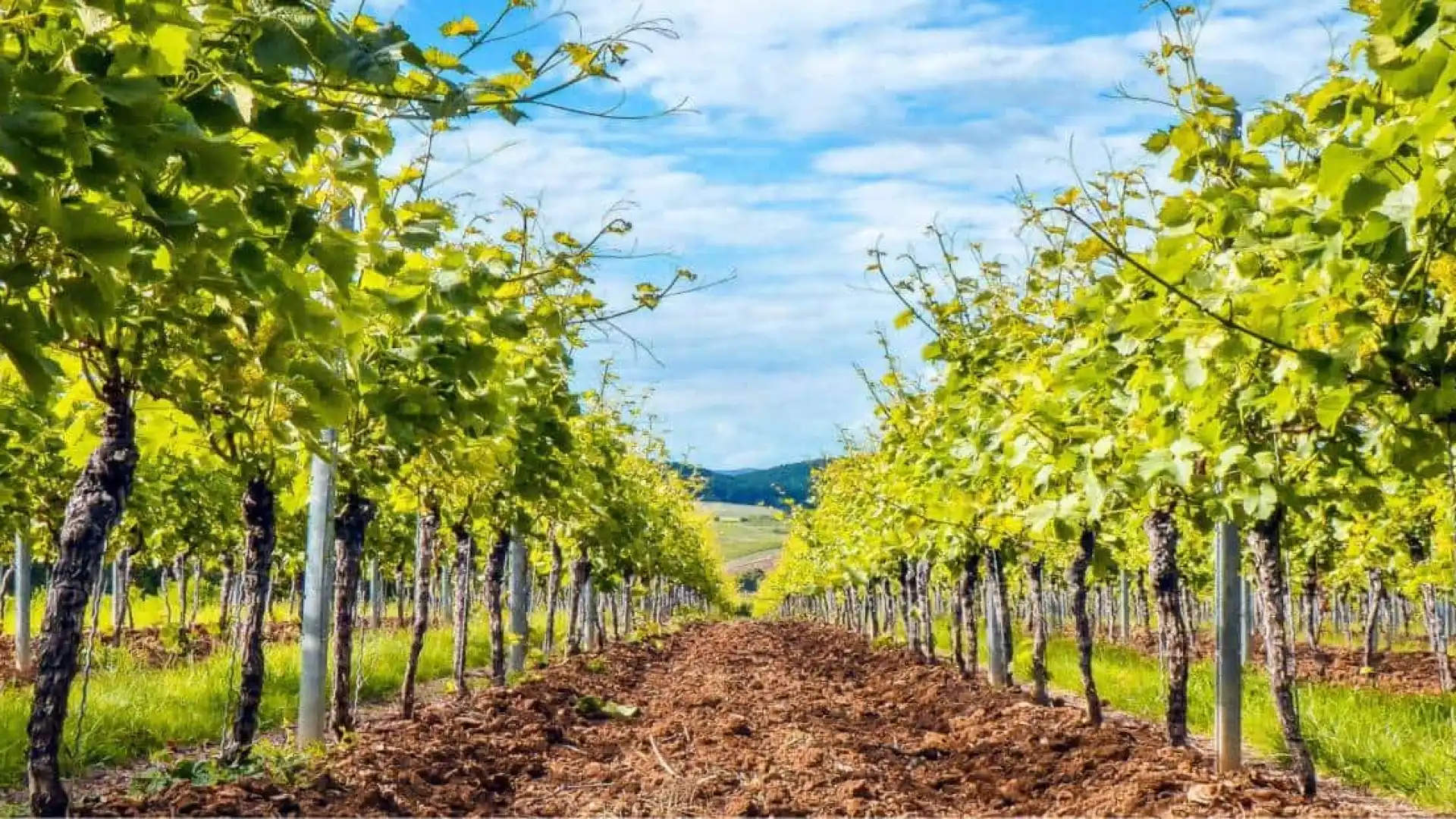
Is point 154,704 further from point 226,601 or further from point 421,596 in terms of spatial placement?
point 226,601

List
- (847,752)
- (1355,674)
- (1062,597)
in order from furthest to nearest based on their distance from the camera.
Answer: (1062,597), (1355,674), (847,752)

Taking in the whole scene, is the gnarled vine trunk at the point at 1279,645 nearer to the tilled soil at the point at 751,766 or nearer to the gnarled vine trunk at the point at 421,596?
the tilled soil at the point at 751,766

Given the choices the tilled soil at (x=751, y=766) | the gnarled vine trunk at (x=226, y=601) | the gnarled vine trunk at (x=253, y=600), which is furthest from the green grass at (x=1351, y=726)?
the gnarled vine trunk at (x=226, y=601)

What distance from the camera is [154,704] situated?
11.0 m

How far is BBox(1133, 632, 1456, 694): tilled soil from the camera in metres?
19.5

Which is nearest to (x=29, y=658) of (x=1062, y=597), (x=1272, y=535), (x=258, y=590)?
(x=258, y=590)

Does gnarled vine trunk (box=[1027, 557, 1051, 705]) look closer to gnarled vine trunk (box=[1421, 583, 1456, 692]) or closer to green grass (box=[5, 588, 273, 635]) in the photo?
gnarled vine trunk (box=[1421, 583, 1456, 692])

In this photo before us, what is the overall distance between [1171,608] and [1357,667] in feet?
60.1

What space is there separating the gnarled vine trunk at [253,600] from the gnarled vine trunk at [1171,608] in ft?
20.6

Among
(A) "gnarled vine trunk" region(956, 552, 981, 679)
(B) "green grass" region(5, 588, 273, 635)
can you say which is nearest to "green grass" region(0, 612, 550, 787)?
(A) "gnarled vine trunk" region(956, 552, 981, 679)

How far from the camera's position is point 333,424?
11.9 ft

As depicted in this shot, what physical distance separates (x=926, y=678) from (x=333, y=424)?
11850 millimetres

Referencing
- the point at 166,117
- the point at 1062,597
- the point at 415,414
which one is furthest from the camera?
the point at 1062,597

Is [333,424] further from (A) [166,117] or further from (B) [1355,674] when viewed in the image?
(B) [1355,674]
